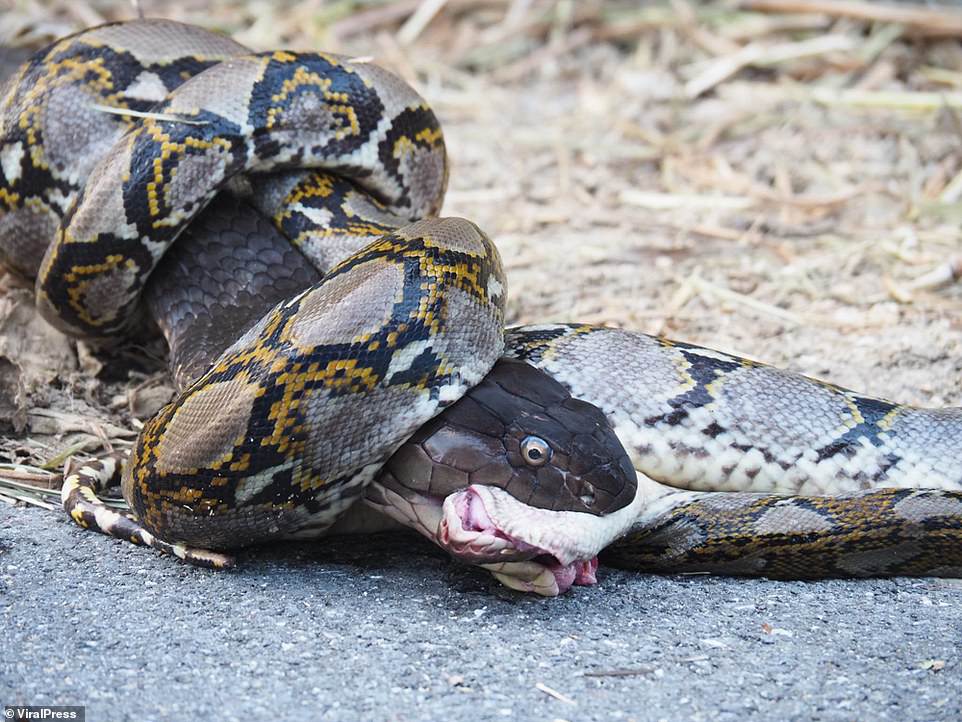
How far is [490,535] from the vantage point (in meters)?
3.58

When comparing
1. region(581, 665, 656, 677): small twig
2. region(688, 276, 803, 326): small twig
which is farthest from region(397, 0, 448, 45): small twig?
region(581, 665, 656, 677): small twig

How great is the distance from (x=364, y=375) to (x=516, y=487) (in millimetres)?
626

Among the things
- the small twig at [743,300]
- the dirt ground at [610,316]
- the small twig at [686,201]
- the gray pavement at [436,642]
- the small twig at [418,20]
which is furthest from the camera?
the small twig at [418,20]

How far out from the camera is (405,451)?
3.79m

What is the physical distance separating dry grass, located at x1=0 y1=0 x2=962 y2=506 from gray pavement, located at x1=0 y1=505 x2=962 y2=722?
49.1 inches

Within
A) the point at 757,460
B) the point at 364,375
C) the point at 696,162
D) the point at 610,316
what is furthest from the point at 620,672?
the point at 696,162

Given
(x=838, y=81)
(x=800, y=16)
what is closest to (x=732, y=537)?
(x=838, y=81)

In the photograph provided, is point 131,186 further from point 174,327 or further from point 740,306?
point 740,306

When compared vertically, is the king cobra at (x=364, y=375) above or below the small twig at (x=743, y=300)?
above

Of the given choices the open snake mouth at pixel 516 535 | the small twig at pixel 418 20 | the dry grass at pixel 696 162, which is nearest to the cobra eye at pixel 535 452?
the open snake mouth at pixel 516 535

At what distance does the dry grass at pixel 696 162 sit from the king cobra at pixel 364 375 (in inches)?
32.0

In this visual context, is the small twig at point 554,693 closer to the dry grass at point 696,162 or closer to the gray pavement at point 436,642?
the gray pavement at point 436,642

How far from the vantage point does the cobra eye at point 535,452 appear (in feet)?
12.2

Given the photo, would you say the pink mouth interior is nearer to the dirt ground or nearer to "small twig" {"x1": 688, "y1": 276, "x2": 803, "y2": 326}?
the dirt ground
